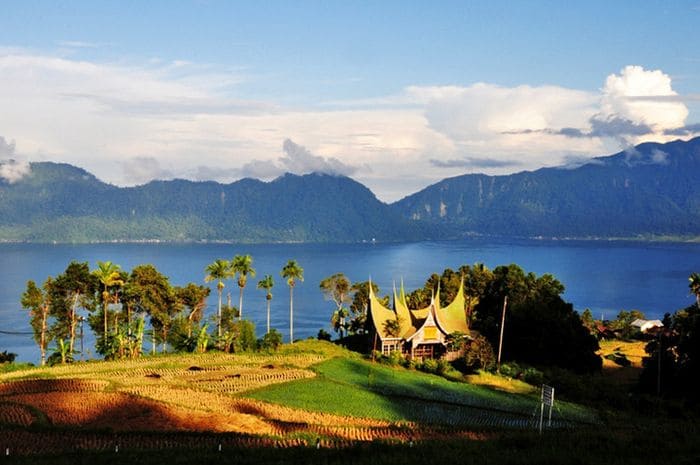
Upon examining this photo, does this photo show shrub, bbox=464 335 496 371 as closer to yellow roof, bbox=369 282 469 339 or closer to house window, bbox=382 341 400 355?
yellow roof, bbox=369 282 469 339

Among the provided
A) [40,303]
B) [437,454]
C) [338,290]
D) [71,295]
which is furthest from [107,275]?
[437,454]

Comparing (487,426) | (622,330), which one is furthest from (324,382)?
(622,330)

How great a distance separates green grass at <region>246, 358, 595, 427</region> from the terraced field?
0.07m

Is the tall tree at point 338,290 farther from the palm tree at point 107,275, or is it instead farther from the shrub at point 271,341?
the palm tree at point 107,275

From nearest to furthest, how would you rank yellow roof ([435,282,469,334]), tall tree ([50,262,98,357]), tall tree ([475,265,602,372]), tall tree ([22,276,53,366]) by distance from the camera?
1. tall tree ([22,276,53,366])
2. tall tree ([50,262,98,357])
3. tall tree ([475,265,602,372])
4. yellow roof ([435,282,469,334])

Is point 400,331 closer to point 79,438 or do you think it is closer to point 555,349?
point 555,349

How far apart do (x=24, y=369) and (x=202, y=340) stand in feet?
55.0

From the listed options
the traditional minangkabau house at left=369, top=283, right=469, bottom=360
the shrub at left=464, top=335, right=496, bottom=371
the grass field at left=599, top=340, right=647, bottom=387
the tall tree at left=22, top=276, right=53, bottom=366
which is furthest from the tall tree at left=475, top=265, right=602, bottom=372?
the tall tree at left=22, top=276, right=53, bottom=366

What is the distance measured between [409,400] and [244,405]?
12.0 metres

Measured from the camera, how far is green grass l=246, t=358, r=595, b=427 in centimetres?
4338

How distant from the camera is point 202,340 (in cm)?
6681

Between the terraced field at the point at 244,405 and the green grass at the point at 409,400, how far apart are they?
0.25 feet

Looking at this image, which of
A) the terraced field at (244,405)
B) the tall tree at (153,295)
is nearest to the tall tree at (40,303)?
the tall tree at (153,295)

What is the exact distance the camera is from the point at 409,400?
1900 inches
